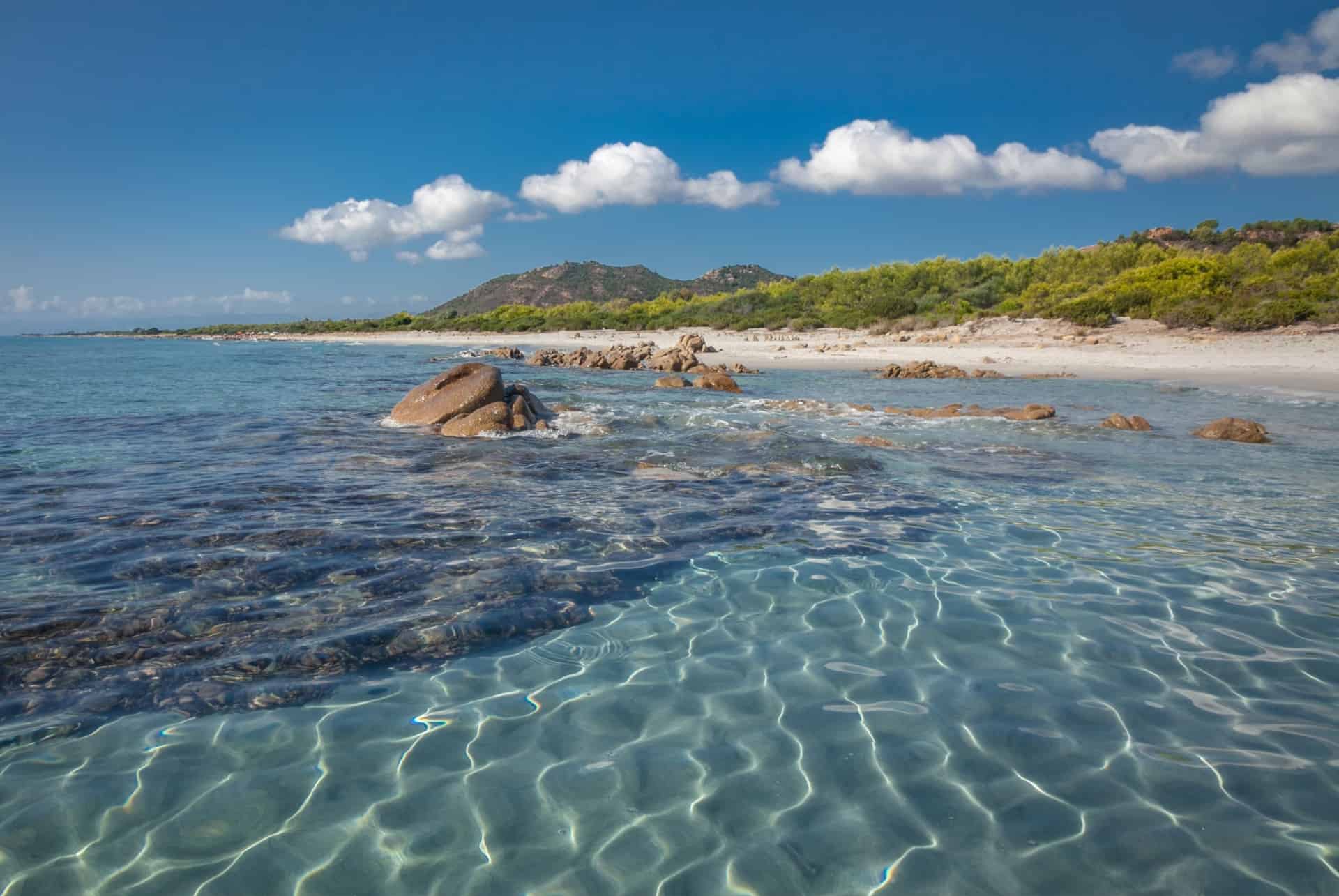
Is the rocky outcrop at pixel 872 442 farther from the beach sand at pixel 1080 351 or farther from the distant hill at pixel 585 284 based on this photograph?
the distant hill at pixel 585 284

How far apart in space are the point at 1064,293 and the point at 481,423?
2962 centimetres

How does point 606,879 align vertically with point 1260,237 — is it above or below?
below

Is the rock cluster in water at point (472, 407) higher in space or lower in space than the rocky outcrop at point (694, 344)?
lower

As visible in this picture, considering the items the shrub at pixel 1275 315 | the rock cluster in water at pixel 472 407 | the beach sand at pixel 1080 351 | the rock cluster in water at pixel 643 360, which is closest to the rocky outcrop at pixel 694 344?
the rock cluster in water at pixel 643 360

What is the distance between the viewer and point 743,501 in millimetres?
6594

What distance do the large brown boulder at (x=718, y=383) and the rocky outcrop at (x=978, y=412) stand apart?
183 inches

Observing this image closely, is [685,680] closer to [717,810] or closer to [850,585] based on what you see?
[717,810]

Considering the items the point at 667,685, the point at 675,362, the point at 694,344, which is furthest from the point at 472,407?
the point at 694,344

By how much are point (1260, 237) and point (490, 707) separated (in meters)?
68.2

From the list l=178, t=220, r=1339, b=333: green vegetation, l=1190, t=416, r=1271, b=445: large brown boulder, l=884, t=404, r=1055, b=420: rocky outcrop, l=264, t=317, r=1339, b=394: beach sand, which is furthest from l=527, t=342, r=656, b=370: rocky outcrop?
l=1190, t=416, r=1271, b=445: large brown boulder

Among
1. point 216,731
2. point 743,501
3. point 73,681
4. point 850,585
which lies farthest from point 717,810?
point 743,501

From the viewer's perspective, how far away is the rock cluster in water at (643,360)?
77.2 ft

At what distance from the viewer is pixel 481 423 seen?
35.1 feet

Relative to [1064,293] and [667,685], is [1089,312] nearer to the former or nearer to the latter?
[1064,293]
